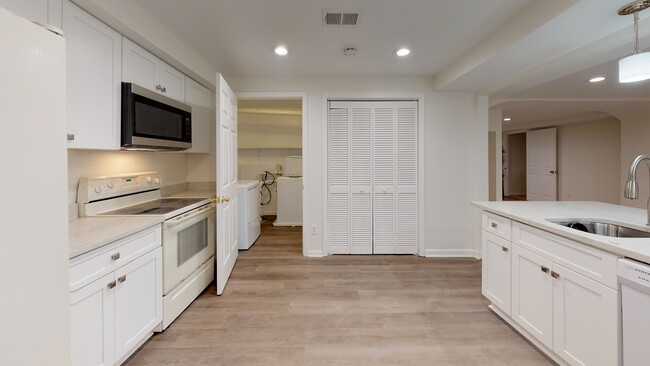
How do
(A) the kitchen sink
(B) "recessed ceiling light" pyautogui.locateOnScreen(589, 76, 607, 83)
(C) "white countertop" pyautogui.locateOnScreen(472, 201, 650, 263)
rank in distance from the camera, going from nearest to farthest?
1. (C) "white countertop" pyautogui.locateOnScreen(472, 201, 650, 263)
2. (A) the kitchen sink
3. (B) "recessed ceiling light" pyautogui.locateOnScreen(589, 76, 607, 83)

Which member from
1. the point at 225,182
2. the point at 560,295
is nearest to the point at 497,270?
the point at 560,295

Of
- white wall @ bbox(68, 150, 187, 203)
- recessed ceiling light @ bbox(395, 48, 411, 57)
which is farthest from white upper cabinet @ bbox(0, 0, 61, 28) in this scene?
recessed ceiling light @ bbox(395, 48, 411, 57)

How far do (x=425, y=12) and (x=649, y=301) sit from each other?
2032mm

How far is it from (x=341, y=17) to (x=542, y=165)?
805cm

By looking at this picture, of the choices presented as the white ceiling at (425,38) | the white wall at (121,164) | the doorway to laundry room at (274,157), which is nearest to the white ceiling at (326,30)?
the white ceiling at (425,38)

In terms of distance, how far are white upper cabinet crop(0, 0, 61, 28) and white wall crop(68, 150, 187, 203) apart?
89 centimetres

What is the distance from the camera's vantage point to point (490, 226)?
7.65 feet

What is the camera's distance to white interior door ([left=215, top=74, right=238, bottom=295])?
2.60 meters

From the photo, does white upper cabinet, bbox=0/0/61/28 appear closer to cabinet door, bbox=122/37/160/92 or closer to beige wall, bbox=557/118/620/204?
cabinet door, bbox=122/37/160/92

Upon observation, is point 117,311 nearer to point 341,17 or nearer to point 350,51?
point 341,17

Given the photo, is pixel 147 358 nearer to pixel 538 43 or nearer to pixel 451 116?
pixel 538 43

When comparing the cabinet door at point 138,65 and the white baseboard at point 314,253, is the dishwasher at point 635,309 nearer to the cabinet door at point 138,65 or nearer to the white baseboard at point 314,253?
the white baseboard at point 314,253

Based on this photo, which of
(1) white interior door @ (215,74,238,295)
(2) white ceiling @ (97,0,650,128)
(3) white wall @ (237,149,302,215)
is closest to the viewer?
(2) white ceiling @ (97,0,650,128)

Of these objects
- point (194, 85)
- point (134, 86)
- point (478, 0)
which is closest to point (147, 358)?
point (134, 86)
